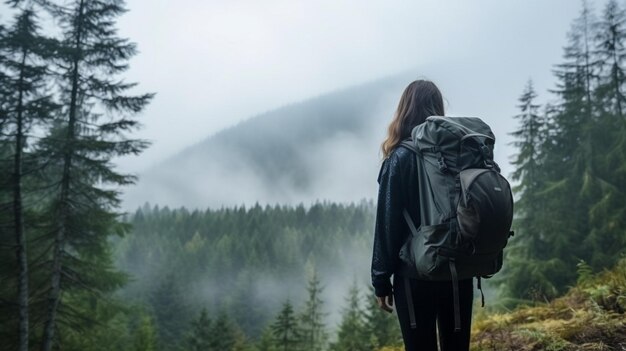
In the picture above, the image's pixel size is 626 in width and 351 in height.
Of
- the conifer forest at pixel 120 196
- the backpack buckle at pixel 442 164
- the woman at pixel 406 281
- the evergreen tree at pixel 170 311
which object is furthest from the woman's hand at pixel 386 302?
the evergreen tree at pixel 170 311

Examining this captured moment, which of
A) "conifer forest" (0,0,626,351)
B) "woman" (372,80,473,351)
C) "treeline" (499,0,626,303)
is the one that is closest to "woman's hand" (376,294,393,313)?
"woman" (372,80,473,351)

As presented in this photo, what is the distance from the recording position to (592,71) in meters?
16.2

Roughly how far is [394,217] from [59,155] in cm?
1011

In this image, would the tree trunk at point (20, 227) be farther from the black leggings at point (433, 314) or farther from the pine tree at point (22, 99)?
the black leggings at point (433, 314)

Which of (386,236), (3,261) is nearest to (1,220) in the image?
(3,261)

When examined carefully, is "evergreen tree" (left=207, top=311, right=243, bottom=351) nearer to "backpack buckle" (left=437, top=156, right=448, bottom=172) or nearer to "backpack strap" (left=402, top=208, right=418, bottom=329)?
"backpack strap" (left=402, top=208, right=418, bottom=329)

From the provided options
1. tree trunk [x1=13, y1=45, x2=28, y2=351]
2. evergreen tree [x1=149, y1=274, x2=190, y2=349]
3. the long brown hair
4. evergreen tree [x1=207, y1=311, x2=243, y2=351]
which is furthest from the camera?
evergreen tree [x1=149, y1=274, x2=190, y2=349]

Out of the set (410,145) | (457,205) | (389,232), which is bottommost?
(389,232)

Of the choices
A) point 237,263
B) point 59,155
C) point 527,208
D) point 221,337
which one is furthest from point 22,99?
point 237,263

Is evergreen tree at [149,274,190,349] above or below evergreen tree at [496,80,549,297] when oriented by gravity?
below

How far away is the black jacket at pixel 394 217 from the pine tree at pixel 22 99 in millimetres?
9986

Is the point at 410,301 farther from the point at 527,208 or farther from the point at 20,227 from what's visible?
the point at 527,208

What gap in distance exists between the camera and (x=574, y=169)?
15.6 meters

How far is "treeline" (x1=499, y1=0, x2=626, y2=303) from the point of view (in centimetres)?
1375
